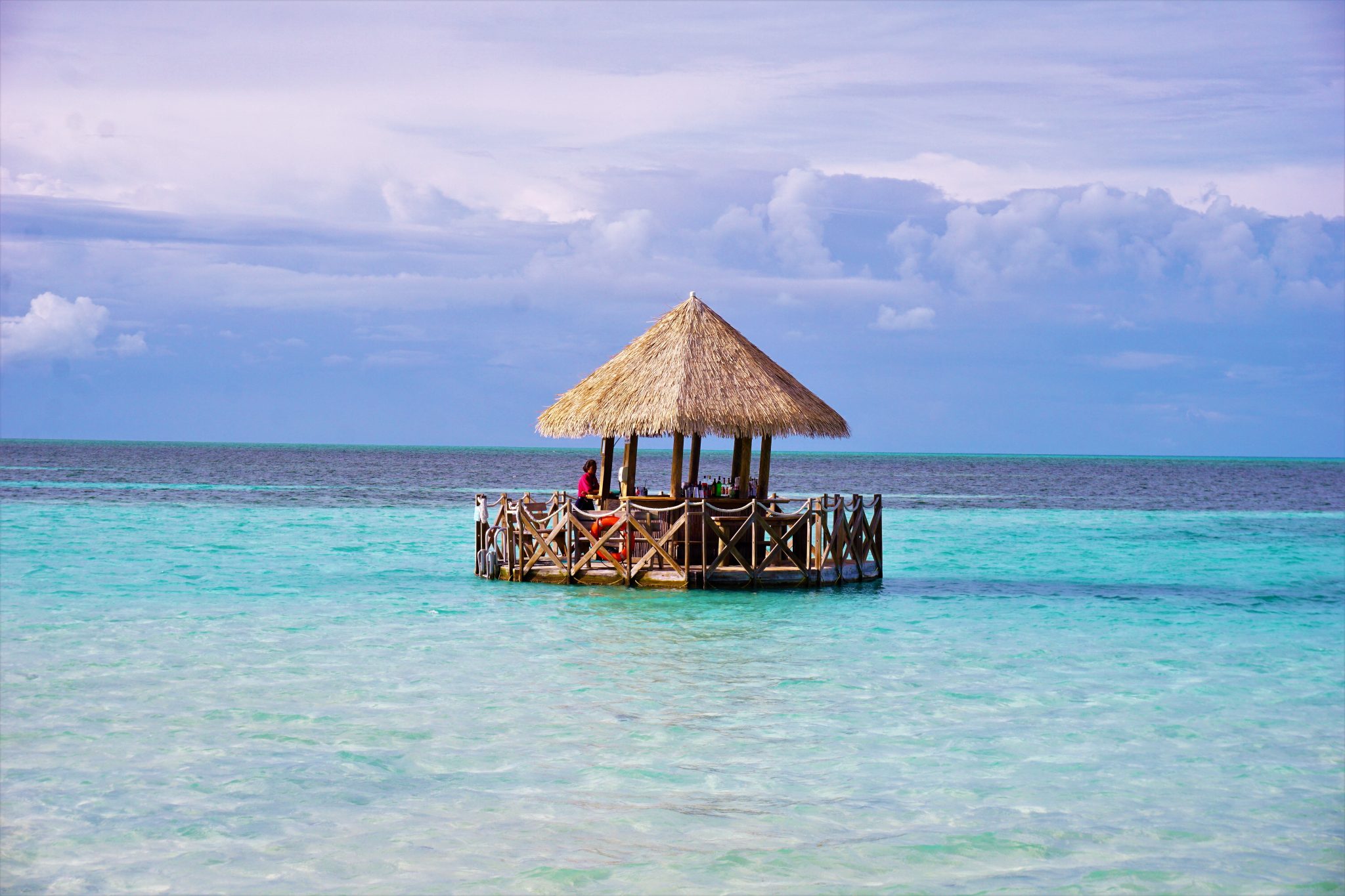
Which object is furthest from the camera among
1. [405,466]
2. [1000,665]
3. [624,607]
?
[405,466]

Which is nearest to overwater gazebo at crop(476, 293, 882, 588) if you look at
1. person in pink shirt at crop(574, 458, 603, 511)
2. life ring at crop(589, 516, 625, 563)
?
life ring at crop(589, 516, 625, 563)

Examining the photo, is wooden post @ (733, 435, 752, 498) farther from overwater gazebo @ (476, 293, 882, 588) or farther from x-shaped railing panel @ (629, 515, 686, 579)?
x-shaped railing panel @ (629, 515, 686, 579)

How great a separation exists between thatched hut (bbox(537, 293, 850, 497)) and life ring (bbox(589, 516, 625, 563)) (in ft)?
3.38

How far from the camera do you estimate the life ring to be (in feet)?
65.7

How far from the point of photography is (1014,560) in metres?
30.3

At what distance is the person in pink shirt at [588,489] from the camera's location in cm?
2077

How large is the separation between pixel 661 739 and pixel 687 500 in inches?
329

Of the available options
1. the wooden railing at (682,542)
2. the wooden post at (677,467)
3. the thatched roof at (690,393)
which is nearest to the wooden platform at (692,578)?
the wooden railing at (682,542)

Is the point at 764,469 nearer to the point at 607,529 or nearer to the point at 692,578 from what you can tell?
the point at 692,578

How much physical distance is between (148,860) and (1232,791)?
7912 mm

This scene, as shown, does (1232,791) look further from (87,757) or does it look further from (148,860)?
(87,757)

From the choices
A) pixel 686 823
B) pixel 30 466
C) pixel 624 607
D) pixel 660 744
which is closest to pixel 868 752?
pixel 660 744

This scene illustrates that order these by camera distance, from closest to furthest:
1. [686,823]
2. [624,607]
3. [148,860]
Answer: [148,860], [686,823], [624,607]

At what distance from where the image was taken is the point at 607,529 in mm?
20250
